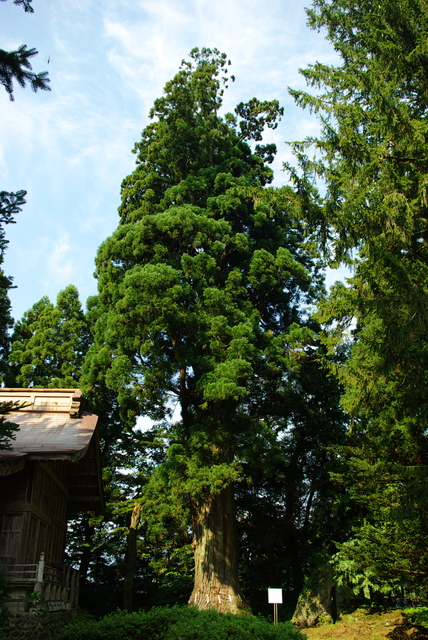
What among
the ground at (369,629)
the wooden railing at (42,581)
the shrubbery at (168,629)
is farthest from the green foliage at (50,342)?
the shrubbery at (168,629)

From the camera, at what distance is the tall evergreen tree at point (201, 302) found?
1234 centimetres

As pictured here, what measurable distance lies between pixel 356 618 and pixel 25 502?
371 inches

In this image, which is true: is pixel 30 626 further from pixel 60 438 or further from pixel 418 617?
pixel 418 617

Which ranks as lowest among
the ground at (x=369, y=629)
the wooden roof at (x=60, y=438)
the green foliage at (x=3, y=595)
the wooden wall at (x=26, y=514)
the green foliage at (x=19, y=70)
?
the ground at (x=369, y=629)

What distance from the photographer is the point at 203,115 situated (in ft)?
59.8

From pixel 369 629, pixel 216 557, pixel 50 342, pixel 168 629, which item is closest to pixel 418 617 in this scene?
pixel 369 629

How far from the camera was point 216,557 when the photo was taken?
494 inches

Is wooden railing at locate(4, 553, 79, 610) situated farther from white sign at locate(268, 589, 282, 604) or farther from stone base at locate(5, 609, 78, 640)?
white sign at locate(268, 589, 282, 604)

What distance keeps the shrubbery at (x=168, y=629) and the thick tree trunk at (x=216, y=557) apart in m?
4.92

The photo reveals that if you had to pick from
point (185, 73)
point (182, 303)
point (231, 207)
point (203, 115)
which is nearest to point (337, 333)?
point (182, 303)

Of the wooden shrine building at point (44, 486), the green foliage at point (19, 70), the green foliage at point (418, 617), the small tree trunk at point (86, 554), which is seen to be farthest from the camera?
the small tree trunk at point (86, 554)

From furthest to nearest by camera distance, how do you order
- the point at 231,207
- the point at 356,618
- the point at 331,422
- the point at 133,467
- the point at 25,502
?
the point at 133,467 < the point at 331,422 < the point at 231,207 < the point at 356,618 < the point at 25,502

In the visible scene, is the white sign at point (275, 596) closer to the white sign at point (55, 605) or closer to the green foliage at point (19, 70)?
the white sign at point (55, 605)

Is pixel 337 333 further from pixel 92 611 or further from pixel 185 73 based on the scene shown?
pixel 92 611
